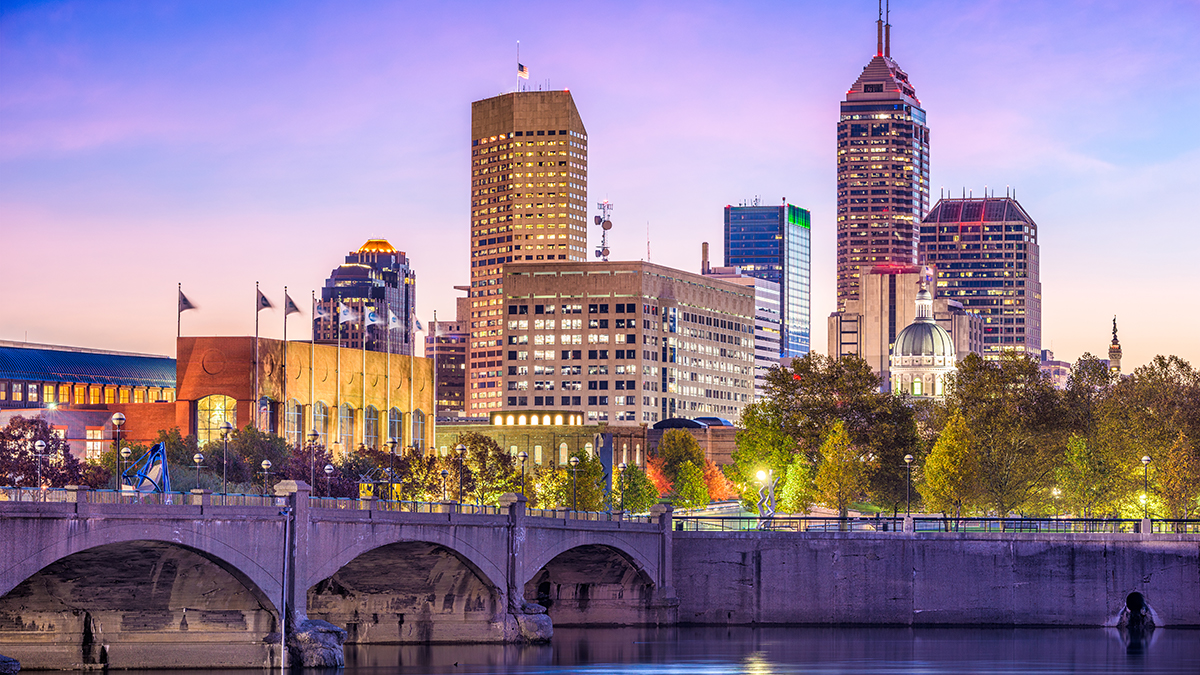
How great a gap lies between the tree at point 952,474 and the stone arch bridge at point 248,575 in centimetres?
4434

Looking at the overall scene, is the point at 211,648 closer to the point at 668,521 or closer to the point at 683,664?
the point at 683,664

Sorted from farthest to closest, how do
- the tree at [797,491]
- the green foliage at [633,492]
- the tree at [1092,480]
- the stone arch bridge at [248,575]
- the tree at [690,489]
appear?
the tree at [690,489] < the green foliage at [633,492] < the tree at [797,491] < the tree at [1092,480] < the stone arch bridge at [248,575]

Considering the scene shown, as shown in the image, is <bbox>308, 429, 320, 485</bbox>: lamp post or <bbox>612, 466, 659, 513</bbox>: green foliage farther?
<bbox>612, 466, 659, 513</bbox>: green foliage

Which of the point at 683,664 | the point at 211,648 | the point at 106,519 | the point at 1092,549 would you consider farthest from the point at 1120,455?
the point at 106,519

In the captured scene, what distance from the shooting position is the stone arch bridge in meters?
68.2

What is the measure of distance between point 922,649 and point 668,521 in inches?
846

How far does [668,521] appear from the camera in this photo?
365ft

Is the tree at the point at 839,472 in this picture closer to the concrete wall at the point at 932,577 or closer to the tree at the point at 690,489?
the concrete wall at the point at 932,577

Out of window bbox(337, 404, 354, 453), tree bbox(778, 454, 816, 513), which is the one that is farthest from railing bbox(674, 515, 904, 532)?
window bbox(337, 404, 354, 453)

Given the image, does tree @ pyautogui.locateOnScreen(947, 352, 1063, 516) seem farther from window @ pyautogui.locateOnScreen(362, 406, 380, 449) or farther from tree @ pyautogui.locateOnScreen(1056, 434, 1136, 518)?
window @ pyautogui.locateOnScreen(362, 406, 380, 449)

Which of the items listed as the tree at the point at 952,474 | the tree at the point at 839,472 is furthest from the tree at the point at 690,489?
the tree at the point at 952,474

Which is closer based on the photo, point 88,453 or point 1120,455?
point 1120,455

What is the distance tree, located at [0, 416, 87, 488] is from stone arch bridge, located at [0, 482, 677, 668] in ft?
137

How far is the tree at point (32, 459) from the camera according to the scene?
13162cm
